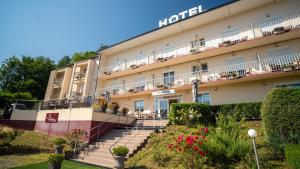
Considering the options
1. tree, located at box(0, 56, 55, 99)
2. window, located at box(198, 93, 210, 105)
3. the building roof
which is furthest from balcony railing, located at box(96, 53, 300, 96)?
tree, located at box(0, 56, 55, 99)

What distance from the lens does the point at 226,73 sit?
55.8 ft

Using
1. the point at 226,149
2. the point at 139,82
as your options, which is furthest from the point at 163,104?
the point at 226,149

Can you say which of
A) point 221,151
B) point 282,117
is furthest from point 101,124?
point 282,117

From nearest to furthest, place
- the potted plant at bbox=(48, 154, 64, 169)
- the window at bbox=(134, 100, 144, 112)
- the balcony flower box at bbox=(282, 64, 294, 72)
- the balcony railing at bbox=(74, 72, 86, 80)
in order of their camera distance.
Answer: the potted plant at bbox=(48, 154, 64, 169) → the balcony flower box at bbox=(282, 64, 294, 72) → the window at bbox=(134, 100, 144, 112) → the balcony railing at bbox=(74, 72, 86, 80)

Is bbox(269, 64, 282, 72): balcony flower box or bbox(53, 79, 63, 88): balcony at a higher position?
bbox(53, 79, 63, 88): balcony

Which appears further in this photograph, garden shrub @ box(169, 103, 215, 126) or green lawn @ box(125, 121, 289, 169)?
garden shrub @ box(169, 103, 215, 126)

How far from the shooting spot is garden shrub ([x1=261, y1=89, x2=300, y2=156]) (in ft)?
22.1

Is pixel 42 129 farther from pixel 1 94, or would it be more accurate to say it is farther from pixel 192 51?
pixel 192 51

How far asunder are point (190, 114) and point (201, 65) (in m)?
8.39

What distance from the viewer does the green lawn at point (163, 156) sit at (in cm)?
686

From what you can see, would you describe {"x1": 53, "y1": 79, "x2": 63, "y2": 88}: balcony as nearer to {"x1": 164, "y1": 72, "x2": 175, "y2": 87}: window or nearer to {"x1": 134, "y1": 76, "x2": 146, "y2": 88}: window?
{"x1": 134, "y1": 76, "x2": 146, "y2": 88}: window

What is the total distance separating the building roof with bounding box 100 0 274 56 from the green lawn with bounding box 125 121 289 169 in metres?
12.1

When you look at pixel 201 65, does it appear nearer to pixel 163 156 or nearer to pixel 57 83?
pixel 163 156

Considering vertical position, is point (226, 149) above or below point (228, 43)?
below
